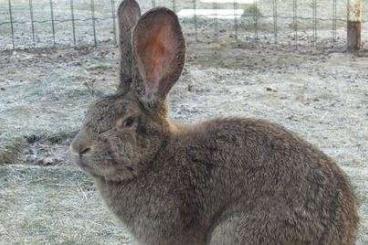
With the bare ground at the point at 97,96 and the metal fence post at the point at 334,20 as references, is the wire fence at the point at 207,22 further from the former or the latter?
the bare ground at the point at 97,96

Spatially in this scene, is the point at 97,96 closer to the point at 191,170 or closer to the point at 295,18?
the point at 191,170

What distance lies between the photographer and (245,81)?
8320 mm

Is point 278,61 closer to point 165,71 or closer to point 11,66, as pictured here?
point 11,66

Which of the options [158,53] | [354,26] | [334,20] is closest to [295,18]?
[334,20]

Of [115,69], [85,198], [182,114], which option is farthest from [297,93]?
[85,198]

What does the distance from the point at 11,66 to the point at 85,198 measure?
4.03m

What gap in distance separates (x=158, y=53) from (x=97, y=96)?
12.2 ft

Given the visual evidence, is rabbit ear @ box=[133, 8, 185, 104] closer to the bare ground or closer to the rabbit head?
the rabbit head

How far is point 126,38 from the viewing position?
4.11 metres

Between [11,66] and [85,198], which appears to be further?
[11,66]

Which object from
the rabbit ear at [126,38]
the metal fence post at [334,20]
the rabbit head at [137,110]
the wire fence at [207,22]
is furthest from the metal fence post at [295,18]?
the rabbit head at [137,110]

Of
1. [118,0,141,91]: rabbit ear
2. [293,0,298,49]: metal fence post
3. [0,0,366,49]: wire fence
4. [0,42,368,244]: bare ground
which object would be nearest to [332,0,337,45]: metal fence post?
[0,0,366,49]: wire fence

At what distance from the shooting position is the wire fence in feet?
34.4

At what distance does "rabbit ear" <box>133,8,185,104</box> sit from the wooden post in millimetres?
6101
